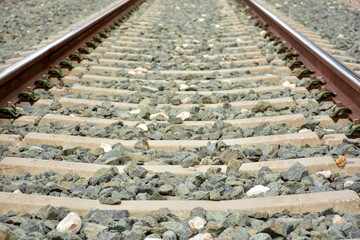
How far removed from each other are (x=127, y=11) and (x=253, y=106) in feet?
17.0

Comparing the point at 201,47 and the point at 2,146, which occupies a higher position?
the point at 2,146

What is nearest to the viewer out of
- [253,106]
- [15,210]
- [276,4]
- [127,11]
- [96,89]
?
[15,210]

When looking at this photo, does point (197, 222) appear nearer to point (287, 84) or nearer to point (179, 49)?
point (287, 84)

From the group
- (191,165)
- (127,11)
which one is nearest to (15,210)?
(191,165)

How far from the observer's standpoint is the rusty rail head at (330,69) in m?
3.51

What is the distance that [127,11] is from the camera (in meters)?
8.59

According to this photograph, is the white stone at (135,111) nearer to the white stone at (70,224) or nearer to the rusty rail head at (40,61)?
the rusty rail head at (40,61)

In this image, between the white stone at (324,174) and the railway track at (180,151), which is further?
the white stone at (324,174)

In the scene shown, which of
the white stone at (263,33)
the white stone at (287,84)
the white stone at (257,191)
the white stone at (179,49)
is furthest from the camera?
the white stone at (263,33)

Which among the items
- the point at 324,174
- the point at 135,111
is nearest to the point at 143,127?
the point at 135,111

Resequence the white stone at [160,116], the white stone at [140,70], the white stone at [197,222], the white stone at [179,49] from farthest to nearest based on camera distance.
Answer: the white stone at [179,49] → the white stone at [140,70] → the white stone at [160,116] → the white stone at [197,222]

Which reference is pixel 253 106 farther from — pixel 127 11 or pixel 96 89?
pixel 127 11

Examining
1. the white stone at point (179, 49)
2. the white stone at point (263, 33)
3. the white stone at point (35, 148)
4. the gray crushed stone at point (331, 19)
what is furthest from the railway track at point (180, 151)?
the gray crushed stone at point (331, 19)

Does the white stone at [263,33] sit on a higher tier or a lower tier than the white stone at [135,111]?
lower
